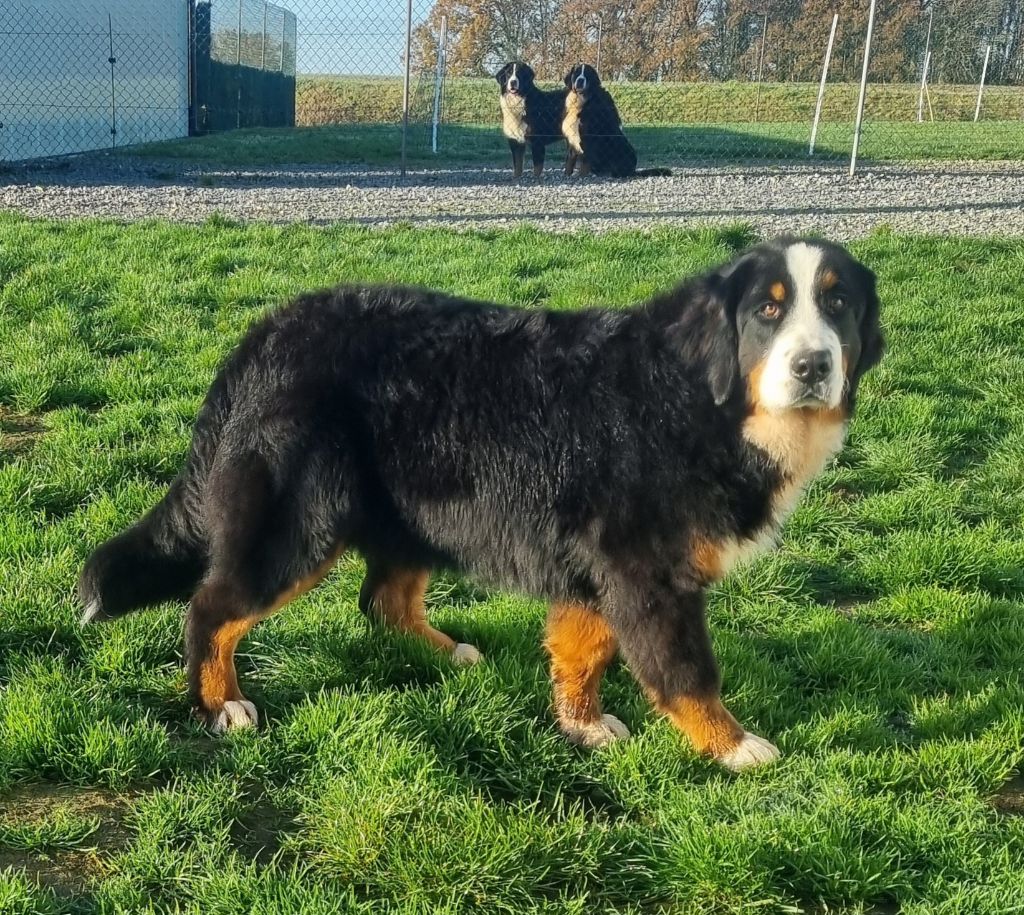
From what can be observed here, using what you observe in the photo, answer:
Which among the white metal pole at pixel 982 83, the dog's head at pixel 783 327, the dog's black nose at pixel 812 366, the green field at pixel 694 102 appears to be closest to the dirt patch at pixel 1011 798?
the dog's head at pixel 783 327

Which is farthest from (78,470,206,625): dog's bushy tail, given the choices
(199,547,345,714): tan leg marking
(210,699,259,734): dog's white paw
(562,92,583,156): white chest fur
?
(562,92,583,156): white chest fur

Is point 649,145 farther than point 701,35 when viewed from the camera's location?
No

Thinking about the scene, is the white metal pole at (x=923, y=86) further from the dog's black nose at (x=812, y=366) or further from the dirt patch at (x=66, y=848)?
the dirt patch at (x=66, y=848)

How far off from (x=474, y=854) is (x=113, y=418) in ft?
11.5

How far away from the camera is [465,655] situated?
11.5ft

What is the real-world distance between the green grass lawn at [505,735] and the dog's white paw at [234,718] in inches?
2.3

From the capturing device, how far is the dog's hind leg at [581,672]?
124 inches

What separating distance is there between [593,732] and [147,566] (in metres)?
1.51

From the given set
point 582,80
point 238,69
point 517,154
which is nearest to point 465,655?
point 517,154

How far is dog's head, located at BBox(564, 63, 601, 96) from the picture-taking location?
16.7 metres

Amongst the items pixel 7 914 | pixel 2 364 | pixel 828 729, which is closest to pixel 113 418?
pixel 2 364

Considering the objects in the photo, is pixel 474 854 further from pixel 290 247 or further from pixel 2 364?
pixel 290 247

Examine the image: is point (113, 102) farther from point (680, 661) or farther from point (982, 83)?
point (982, 83)

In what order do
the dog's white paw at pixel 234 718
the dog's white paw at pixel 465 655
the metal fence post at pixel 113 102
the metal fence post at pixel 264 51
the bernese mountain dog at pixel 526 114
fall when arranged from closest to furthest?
1. the dog's white paw at pixel 234 718
2. the dog's white paw at pixel 465 655
3. the bernese mountain dog at pixel 526 114
4. the metal fence post at pixel 113 102
5. the metal fence post at pixel 264 51
